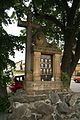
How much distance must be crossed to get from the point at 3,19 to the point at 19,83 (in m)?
7.18

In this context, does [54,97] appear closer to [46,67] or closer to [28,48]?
[46,67]

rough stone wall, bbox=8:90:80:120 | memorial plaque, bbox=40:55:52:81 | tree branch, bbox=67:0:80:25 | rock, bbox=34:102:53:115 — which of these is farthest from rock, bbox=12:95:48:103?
tree branch, bbox=67:0:80:25

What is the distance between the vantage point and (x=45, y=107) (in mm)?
5105

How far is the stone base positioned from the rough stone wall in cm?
24

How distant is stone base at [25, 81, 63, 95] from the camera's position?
545cm

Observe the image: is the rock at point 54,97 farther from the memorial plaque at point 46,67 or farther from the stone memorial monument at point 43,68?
the memorial plaque at point 46,67

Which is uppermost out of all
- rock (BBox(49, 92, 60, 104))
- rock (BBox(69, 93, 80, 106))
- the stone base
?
the stone base

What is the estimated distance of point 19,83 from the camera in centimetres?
1252

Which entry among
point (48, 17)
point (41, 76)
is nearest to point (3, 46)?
point (41, 76)

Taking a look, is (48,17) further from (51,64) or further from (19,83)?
(19,83)

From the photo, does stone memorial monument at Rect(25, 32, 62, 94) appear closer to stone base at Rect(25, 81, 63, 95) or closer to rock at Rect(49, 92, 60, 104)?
stone base at Rect(25, 81, 63, 95)

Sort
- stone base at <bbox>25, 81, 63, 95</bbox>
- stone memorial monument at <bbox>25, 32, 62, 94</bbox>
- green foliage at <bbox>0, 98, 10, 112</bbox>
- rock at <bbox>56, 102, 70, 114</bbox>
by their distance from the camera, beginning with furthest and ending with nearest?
green foliage at <bbox>0, 98, 10, 112</bbox>
stone memorial monument at <bbox>25, 32, 62, 94</bbox>
stone base at <bbox>25, 81, 63, 95</bbox>
rock at <bbox>56, 102, 70, 114</bbox>

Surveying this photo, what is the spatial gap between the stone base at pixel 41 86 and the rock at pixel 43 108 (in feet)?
1.53

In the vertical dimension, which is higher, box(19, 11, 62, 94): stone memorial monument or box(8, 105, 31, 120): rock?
box(19, 11, 62, 94): stone memorial monument
